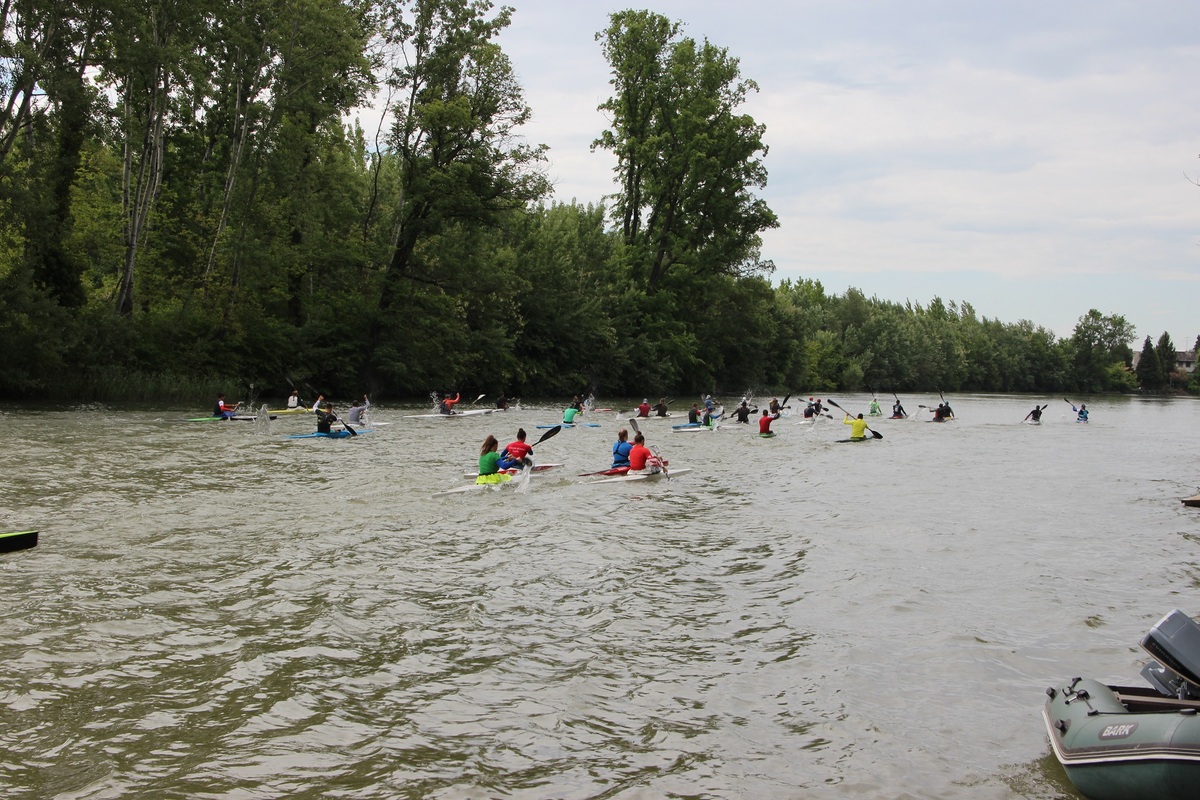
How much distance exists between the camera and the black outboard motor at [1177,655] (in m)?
5.67

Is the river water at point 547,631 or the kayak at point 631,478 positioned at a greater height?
the kayak at point 631,478

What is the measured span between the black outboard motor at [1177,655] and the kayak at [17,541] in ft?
36.0

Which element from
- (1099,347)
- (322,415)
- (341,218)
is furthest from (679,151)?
(1099,347)

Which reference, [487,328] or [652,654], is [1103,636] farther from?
[487,328]

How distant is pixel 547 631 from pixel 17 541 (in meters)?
6.39

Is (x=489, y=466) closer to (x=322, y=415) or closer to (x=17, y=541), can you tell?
(x=17, y=541)

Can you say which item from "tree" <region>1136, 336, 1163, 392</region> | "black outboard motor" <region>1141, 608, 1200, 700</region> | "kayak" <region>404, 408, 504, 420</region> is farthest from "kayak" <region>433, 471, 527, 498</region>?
→ "tree" <region>1136, 336, 1163, 392</region>

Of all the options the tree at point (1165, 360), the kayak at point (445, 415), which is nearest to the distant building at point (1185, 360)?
the tree at point (1165, 360)

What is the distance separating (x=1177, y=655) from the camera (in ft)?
18.9

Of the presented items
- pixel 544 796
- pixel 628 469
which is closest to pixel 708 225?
pixel 628 469

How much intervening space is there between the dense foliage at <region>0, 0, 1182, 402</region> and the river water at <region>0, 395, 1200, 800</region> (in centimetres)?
1599

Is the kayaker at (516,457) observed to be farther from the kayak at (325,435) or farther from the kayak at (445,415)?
the kayak at (445,415)

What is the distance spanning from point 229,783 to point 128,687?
6.28 feet

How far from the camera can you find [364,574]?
1041 centimetres
